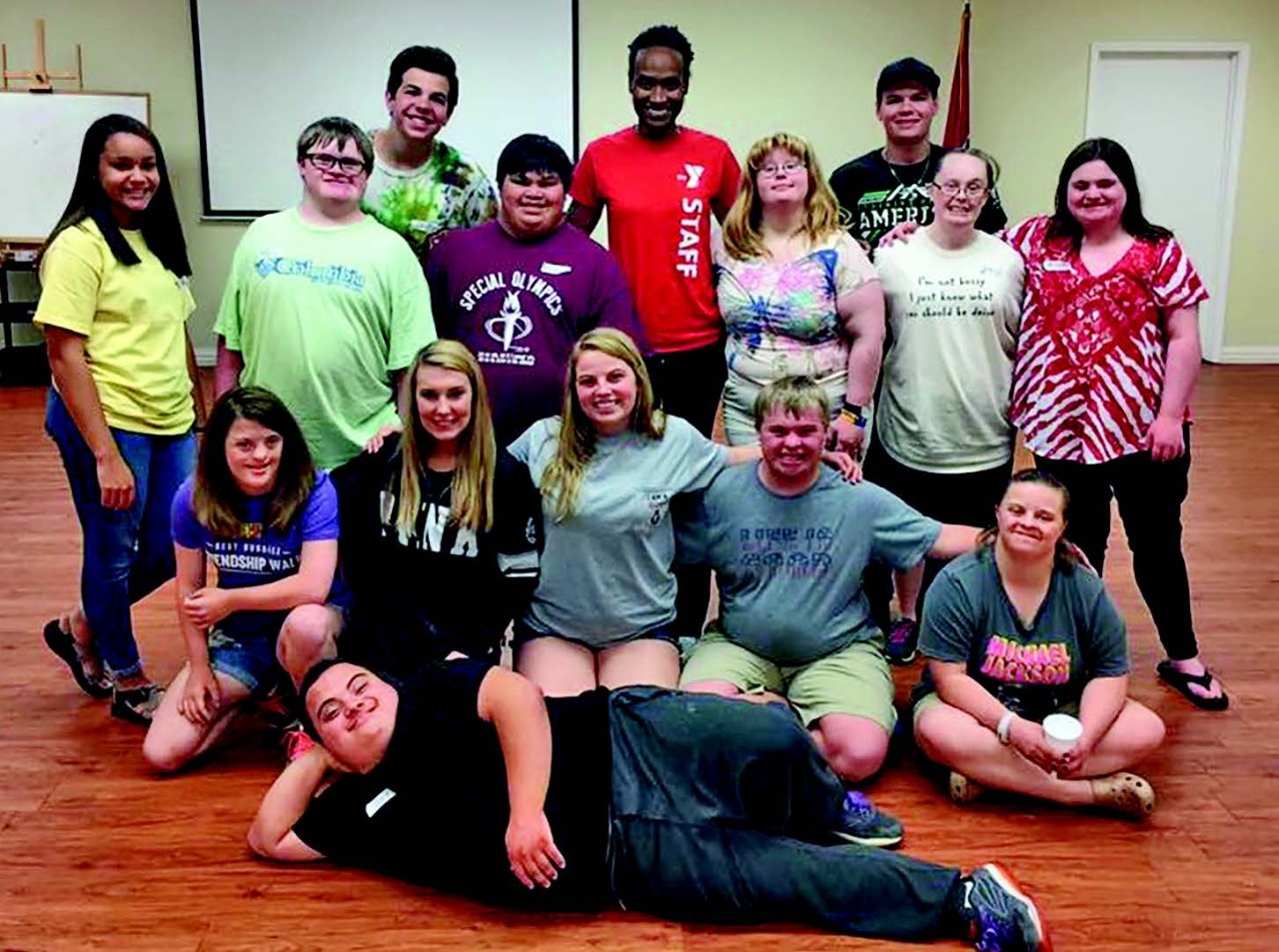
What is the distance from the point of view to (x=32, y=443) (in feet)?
19.8

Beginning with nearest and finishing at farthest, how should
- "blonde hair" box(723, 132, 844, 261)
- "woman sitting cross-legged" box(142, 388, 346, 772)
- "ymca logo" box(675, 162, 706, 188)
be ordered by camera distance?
"woman sitting cross-legged" box(142, 388, 346, 772), "blonde hair" box(723, 132, 844, 261), "ymca logo" box(675, 162, 706, 188)

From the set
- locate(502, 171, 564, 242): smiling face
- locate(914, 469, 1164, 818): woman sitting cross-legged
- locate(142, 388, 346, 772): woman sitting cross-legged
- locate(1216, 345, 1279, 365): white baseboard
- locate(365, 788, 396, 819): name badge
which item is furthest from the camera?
locate(1216, 345, 1279, 365): white baseboard

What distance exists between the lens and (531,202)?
2893mm

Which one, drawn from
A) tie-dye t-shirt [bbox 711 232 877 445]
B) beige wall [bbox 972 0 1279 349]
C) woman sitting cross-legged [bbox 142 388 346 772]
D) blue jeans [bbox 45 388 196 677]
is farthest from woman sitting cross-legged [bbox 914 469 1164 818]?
beige wall [bbox 972 0 1279 349]

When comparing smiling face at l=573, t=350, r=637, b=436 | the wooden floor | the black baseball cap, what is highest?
the black baseball cap

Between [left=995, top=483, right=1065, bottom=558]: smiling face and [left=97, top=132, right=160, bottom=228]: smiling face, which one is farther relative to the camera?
[left=97, top=132, right=160, bottom=228]: smiling face

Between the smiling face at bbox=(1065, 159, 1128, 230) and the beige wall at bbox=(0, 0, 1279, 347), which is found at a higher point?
the beige wall at bbox=(0, 0, 1279, 347)

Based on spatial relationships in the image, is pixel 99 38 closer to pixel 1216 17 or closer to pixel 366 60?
pixel 366 60

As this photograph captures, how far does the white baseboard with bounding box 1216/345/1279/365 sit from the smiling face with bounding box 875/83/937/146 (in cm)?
598

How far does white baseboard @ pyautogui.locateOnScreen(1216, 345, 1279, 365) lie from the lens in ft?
27.7

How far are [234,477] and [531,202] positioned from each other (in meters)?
0.90

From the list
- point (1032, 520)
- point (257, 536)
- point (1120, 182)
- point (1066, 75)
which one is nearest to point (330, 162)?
point (257, 536)

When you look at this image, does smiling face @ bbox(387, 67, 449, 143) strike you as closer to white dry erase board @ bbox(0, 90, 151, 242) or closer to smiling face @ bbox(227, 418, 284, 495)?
smiling face @ bbox(227, 418, 284, 495)

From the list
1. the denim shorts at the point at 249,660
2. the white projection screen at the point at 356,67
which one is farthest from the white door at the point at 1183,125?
the denim shorts at the point at 249,660
